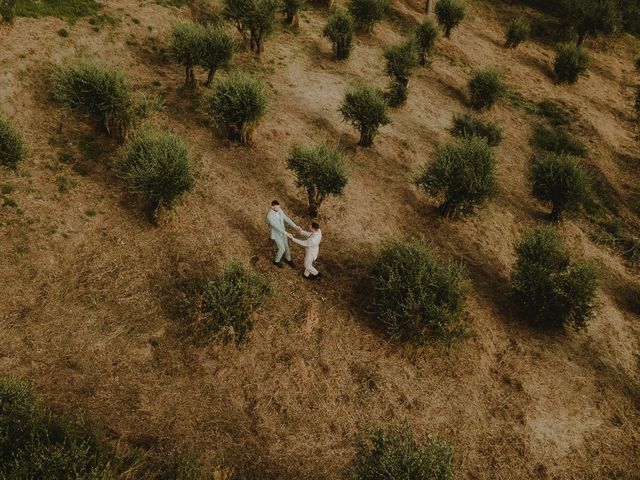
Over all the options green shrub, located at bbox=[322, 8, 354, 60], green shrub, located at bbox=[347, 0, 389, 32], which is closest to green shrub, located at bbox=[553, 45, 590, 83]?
green shrub, located at bbox=[347, 0, 389, 32]

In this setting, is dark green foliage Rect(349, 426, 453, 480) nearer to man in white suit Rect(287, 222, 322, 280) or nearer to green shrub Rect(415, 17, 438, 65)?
man in white suit Rect(287, 222, 322, 280)

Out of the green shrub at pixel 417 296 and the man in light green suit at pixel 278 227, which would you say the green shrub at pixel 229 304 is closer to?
the man in light green suit at pixel 278 227

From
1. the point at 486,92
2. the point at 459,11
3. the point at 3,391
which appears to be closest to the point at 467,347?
the point at 3,391

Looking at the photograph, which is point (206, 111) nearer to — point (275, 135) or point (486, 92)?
point (275, 135)

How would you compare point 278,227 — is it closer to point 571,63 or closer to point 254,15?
point 254,15

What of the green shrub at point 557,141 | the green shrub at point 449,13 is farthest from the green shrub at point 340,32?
the green shrub at point 557,141

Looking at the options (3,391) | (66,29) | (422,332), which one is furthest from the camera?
(66,29)
